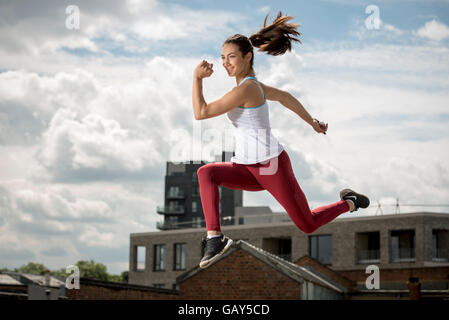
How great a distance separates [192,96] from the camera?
4984 mm

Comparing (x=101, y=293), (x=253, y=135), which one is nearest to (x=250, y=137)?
(x=253, y=135)

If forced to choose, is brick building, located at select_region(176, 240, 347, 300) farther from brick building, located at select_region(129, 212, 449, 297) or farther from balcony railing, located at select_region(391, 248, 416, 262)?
balcony railing, located at select_region(391, 248, 416, 262)

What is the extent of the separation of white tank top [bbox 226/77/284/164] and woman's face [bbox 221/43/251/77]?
119 millimetres

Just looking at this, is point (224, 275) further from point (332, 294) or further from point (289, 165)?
point (289, 165)

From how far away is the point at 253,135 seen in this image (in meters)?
5.19

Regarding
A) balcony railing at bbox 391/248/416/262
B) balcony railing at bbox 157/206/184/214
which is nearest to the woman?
balcony railing at bbox 391/248/416/262

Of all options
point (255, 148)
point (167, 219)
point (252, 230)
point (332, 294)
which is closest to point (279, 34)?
point (255, 148)

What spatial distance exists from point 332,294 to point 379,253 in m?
27.3

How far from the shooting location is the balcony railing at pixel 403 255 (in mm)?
58088

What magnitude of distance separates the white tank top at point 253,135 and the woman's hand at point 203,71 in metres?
0.32

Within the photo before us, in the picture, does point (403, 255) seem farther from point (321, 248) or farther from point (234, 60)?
point (234, 60)

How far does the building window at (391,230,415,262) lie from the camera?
5825 centimetres

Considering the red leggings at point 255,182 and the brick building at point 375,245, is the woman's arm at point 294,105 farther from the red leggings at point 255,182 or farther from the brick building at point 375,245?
the brick building at point 375,245

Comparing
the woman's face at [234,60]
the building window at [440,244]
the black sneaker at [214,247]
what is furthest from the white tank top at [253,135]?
the building window at [440,244]
